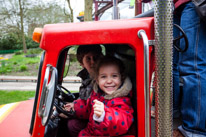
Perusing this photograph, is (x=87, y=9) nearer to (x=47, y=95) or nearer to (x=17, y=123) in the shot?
(x=17, y=123)

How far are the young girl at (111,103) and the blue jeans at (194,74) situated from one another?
456 millimetres

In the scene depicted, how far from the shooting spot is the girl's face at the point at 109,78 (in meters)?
1.24

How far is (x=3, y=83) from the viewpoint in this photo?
712 cm

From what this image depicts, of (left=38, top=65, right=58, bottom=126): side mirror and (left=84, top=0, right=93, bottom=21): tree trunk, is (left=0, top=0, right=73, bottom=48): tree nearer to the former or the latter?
(left=84, top=0, right=93, bottom=21): tree trunk

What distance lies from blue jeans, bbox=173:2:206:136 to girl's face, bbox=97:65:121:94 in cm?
52

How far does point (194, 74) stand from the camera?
1.34 meters

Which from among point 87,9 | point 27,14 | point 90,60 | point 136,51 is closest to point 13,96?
point 87,9

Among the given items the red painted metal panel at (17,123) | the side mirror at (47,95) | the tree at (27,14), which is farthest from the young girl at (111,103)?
the tree at (27,14)

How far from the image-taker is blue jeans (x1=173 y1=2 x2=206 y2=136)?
1.29 m

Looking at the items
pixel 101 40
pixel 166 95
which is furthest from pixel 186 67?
pixel 101 40

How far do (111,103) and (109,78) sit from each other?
173 mm

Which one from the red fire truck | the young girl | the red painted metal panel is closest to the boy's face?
the young girl

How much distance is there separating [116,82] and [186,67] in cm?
57

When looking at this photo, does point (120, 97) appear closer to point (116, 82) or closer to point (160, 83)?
point (116, 82)
